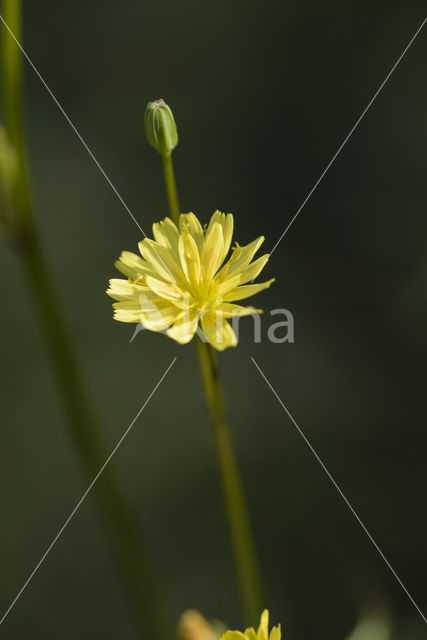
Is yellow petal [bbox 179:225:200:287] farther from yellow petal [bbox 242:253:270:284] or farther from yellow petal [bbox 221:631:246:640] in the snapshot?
yellow petal [bbox 221:631:246:640]

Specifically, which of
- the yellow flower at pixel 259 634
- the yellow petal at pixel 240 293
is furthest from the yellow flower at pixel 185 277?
the yellow flower at pixel 259 634

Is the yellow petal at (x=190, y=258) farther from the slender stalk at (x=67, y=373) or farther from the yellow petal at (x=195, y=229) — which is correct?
the slender stalk at (x=67, y=373)

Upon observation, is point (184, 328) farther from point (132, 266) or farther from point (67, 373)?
point (67, 373)

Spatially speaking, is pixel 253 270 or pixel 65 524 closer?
pixel 253 270

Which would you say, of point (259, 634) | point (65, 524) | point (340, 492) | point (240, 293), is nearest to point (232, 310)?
point (240, 293)

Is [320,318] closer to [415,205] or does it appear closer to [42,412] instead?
[415,205]

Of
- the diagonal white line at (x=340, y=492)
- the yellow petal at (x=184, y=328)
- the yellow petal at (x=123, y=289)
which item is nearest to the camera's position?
the yellow petal at (x=184, y=328)
